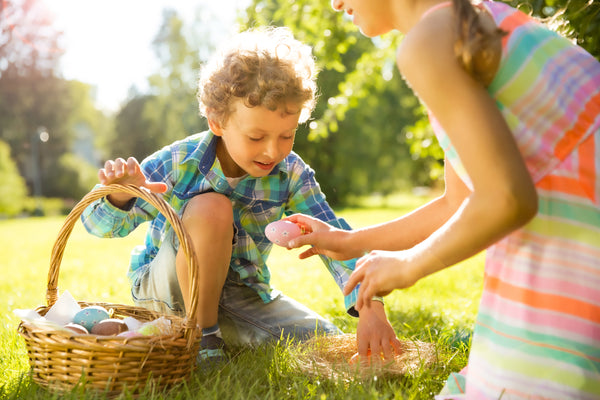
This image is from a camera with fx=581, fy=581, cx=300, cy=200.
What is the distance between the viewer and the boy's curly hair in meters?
1.90

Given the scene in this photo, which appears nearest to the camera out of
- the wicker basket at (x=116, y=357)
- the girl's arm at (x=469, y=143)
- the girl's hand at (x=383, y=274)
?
the girl's arm at (x=469, y=143)

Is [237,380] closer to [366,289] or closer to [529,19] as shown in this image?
[366,289]

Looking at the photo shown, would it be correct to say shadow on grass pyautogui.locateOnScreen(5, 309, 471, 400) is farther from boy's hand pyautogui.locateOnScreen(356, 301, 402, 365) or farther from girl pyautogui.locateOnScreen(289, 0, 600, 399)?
girl pyautogui.locateOnScreen(289, 0, 600, 399)

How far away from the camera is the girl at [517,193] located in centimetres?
101

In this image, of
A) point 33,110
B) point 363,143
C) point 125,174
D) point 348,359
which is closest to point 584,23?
point 348,359

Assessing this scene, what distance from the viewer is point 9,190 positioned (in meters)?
16.9

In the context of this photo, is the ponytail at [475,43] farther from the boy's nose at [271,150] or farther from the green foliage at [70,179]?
the green foliage at [70,179]

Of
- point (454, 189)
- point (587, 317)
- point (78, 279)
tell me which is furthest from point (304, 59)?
point (78, 279)

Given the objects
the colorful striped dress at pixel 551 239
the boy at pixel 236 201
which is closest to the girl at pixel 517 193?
the colorful striped dress at pixel 551 239

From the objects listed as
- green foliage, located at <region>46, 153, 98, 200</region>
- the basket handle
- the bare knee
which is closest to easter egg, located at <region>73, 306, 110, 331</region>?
the basket handle

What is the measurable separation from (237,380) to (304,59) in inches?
44.7

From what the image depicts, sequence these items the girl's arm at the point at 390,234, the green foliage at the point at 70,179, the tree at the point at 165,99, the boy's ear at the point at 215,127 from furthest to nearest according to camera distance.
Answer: the green foliage at the point at 70,179, the tree at the point at 165,99, the boy's ear at the point at 215,127, the girl's arm at the point at 390,234

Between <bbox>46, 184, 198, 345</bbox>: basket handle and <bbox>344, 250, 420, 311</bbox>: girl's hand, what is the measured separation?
19.7 inches

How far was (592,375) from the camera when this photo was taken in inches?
42.1
